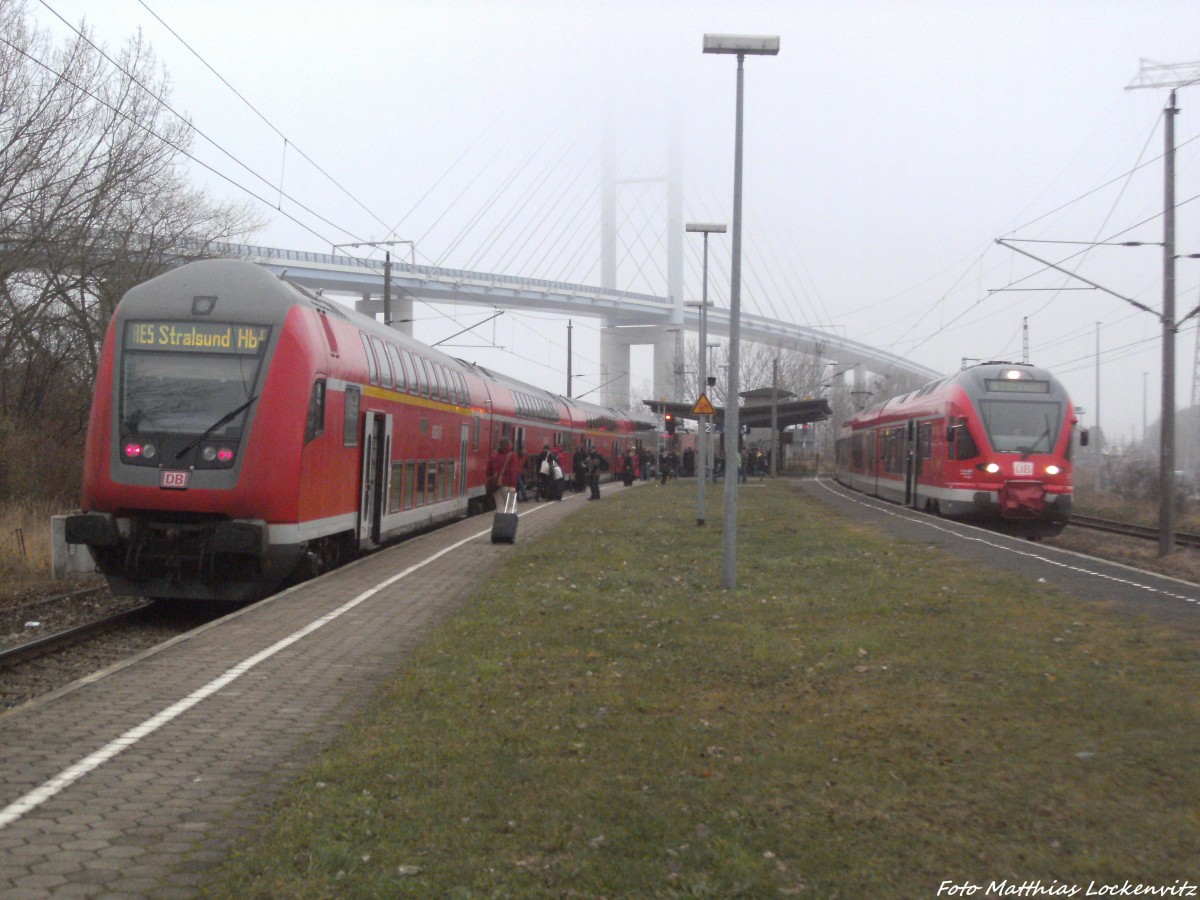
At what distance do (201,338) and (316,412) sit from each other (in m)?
1.48

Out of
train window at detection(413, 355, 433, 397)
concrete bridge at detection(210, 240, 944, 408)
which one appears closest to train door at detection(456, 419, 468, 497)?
train window at detection(413, 355, 433, 397)

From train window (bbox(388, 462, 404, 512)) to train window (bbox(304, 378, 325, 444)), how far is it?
A: 176 inches

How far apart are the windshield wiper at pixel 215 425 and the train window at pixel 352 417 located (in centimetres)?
222

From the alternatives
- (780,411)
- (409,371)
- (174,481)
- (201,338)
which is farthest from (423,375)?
(780,411)

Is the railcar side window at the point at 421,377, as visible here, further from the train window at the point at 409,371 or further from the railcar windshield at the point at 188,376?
the railcar windshield at the point at 188,376

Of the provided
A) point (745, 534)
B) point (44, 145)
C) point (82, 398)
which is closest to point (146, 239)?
point (82, 398)

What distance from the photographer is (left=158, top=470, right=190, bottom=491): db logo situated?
484 inches

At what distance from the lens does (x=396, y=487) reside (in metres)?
18.6

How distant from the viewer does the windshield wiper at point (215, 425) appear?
12.4m

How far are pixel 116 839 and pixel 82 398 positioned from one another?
23.0 meters

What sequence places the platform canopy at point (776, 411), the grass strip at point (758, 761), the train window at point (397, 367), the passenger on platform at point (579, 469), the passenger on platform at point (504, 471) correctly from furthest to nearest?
the platform canopy at point (776, 411) < the passenger on platform at point (579, 469) < the passenger on platform at point (504, 471) < the train window at point (397, 367) < the grass strip at point (758, 761)

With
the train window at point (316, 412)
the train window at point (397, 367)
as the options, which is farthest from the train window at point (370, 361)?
the train window at point (316, 412)

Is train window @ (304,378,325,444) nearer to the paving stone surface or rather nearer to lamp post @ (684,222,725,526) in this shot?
the paving stone surface

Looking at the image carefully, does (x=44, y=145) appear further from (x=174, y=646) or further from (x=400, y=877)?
(x=400, y=877)
